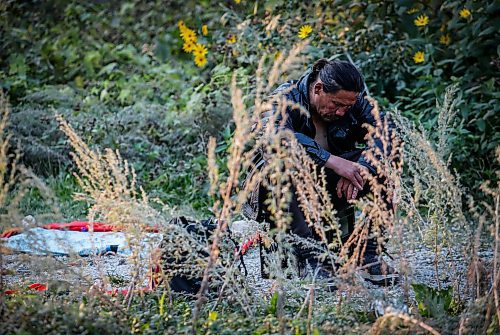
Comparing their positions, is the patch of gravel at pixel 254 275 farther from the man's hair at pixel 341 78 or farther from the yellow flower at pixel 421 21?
the yellow flower at pixel 421 21

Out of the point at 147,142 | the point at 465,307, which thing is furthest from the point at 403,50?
the point at 465,307

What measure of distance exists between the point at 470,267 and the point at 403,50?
12.4 ft

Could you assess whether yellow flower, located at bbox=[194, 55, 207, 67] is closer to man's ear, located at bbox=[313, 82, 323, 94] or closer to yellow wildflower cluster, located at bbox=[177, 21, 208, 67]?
yellow wildflower cluster, located at bbox=[177, 21, 208, 67]

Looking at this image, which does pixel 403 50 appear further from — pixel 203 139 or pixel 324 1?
pixel 203 139

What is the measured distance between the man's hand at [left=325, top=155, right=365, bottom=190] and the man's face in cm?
29

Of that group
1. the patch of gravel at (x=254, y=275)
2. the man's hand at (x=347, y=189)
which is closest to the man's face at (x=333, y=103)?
the man's hand at (x=347, y=189)

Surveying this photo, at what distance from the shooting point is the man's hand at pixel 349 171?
12.0 feet

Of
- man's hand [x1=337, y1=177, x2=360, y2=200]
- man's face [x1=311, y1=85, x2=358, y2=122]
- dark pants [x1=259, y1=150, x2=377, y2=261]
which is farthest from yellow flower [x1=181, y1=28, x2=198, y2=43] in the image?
man's hand [x1=337, y1=177, x2=360, y2=200]

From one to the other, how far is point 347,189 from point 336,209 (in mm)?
193

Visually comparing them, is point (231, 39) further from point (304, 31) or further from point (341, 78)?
point (341, 78)

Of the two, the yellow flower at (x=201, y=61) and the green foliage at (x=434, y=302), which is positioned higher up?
the yellow flower at (x=201, y=61)

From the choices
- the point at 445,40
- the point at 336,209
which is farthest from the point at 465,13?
the point at 336,209

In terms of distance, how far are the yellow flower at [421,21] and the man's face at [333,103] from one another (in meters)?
2.71

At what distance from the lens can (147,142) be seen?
640 centimetres
